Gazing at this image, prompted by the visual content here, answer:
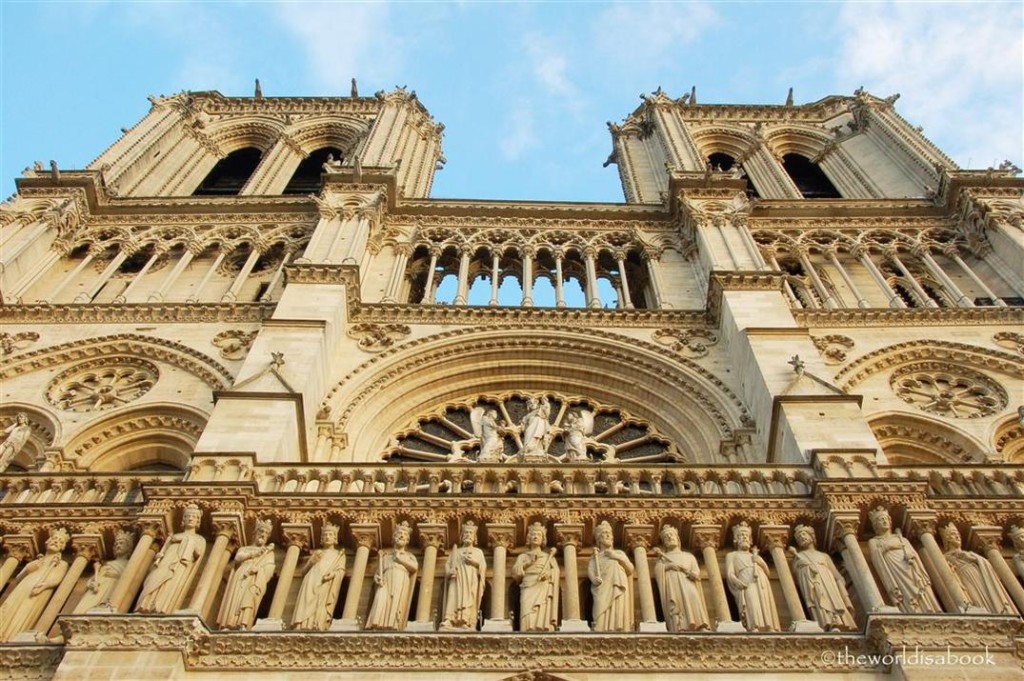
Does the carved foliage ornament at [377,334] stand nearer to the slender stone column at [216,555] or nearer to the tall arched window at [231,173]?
the slender stone column at [216,555]

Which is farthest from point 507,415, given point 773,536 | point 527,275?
point 773,536

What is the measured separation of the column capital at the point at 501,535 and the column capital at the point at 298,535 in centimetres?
176

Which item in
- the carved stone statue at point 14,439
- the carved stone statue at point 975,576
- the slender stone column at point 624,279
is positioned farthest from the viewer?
the slender stone column at point 624,279

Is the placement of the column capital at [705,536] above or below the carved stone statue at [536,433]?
below

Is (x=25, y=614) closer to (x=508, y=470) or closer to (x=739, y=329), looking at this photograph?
(x=508, y=470)

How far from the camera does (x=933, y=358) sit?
16.3m

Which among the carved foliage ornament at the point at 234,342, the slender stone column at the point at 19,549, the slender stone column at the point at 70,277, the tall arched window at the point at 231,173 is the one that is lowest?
the slender stone column at the point at 19,549

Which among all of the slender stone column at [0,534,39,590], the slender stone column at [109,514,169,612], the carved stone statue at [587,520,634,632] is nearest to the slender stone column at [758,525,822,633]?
the carved stone statue at [587,520,634,632]

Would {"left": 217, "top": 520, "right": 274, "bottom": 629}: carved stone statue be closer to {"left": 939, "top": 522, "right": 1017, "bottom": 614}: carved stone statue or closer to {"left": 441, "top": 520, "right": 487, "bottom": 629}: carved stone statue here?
{"left": 441, "top": 520, "right": 487, "bottom": 629}: carved stone statue

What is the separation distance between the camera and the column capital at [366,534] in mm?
10180

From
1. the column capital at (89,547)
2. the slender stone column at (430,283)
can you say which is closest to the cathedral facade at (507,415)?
the column capital at (89,547)

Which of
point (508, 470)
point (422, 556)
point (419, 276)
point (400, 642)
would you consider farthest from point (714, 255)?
point (400, 642)

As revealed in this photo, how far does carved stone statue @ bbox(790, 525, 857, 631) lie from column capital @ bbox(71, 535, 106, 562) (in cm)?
671

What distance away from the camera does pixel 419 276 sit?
20391 mm
